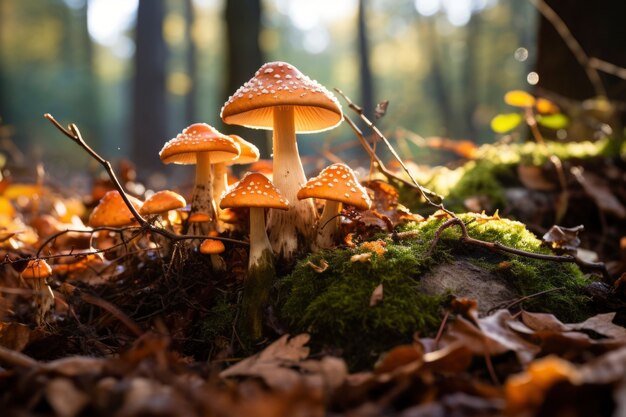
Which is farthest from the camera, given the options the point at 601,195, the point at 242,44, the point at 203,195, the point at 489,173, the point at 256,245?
the point at 242,44

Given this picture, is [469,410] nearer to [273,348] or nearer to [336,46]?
[273,348]

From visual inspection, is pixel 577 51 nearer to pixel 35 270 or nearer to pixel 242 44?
pixel 242 44

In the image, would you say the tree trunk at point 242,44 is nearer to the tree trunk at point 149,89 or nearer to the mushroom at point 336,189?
the mushroom at point 336,189

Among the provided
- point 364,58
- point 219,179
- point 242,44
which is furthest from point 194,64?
point 219,179

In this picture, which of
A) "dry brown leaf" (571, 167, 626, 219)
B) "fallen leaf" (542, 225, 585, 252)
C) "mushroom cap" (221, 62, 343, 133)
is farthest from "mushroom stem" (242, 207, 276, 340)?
"dry brown leaf" (571, 167, 626, 219)

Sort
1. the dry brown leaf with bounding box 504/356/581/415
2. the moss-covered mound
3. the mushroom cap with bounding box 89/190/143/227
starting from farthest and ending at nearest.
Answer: the mushroom cap with bounding box 89/190/143/227 → the moss-covered mound → the dry brown leaf with bounding box 504/356/581/415

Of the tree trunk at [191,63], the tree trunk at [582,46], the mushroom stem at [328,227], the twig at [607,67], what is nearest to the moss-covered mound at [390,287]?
the mushroom stem at [328,227]

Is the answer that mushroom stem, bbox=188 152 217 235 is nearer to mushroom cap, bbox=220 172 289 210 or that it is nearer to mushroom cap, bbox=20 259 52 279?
mushroom cap, bbox=220 172 289 210

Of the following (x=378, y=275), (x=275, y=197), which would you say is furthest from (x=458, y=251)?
(x=275, y=197)
